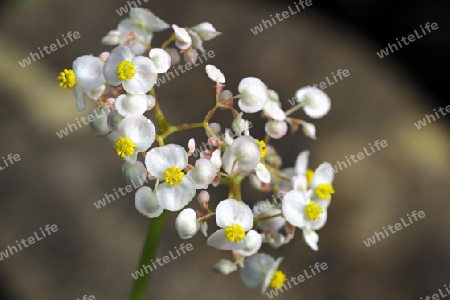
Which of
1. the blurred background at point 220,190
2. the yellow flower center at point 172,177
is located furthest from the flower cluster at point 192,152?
the blurred background at point 220,190

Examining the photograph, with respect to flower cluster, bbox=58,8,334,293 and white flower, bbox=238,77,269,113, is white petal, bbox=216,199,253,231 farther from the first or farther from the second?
white flower, bbox=238,77,269,113

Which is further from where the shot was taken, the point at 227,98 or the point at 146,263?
the point at 146,263

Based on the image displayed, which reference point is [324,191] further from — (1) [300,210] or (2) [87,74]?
(2) [87,74]

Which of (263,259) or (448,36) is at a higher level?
(448,36)

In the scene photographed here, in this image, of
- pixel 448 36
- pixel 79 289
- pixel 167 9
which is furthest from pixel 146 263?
pixel 448 36

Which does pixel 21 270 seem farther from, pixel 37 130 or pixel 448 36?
pixel 448 36

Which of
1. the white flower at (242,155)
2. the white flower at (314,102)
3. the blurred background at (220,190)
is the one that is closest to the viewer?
the white flower at (242,155)

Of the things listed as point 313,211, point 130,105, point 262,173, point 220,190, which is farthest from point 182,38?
point 220,190

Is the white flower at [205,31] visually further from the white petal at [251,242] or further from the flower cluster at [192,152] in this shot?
the white petal at [251,242]
